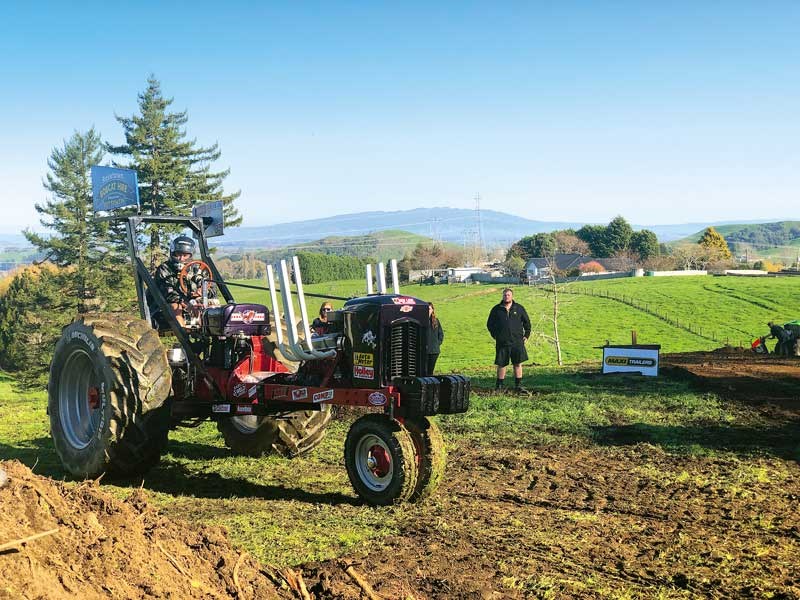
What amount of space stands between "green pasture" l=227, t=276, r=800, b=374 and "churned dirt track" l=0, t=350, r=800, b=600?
28.5 metres

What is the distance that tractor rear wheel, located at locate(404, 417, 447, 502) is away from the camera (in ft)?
23.7

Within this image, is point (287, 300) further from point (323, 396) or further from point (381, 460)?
point (381, 460)

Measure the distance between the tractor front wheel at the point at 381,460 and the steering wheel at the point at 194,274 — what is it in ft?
9.67

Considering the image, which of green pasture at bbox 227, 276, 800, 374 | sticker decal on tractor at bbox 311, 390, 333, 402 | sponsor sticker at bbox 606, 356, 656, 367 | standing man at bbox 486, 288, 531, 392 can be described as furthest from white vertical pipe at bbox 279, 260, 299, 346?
green pasture at bbox 227, 276, 800, 374

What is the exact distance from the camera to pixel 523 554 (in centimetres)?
592

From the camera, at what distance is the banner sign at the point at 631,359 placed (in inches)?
637

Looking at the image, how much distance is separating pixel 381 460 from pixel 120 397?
8.98ft

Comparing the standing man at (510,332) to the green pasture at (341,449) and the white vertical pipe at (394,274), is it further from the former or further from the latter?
the white vertical pipe at (394,274)

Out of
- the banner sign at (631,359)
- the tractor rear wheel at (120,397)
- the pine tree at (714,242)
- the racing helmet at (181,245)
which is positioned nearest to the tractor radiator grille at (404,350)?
the tractor rear wheel at (120,397)

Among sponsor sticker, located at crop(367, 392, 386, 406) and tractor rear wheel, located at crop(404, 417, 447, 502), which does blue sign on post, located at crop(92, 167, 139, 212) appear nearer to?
sponsor sticker, located at crop(367, 392, 386, 406)

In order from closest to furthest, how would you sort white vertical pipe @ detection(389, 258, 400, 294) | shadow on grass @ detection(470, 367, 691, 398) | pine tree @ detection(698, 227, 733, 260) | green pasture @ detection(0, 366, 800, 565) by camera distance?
green pasture @ detection(0, 366, 800, 565) → white vertical pipe @ detection(389, 258, 400, 294) → shadow on grass @ detection(470, 367, 691, 398) → pine tree @ detection(698, 227, 733, 260)

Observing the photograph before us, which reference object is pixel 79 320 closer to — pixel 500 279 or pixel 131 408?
pixel 131 408

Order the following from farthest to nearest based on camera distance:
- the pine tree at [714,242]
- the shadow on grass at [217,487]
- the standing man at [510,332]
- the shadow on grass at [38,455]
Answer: the pine tree at [714,242], the standing man at [510,332], the shadow on grass at [38,455], the shadow on grass at [217,487]

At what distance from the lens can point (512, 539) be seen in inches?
248
